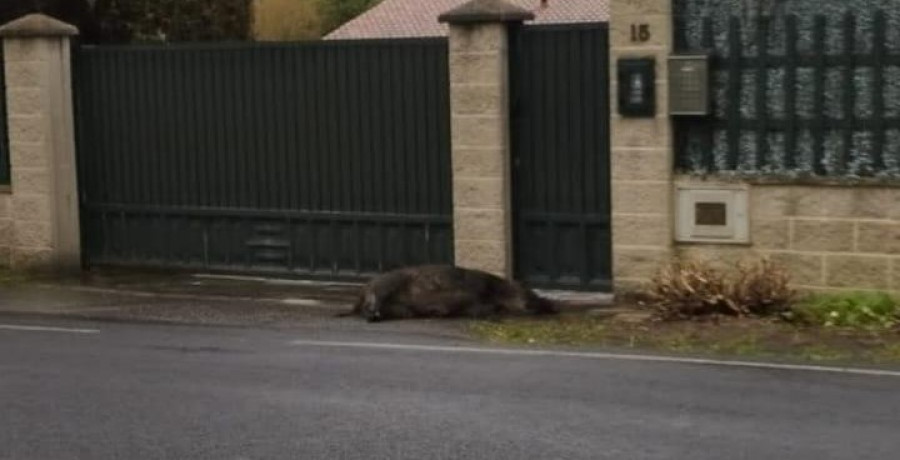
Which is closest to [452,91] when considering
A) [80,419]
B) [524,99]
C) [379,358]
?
[524,99]

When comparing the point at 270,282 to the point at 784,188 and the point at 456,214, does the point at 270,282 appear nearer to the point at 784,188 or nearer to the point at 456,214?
the point at 456,214

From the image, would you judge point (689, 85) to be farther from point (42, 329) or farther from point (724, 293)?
point (42, 329)

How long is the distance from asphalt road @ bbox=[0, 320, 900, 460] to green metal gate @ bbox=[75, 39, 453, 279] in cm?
338

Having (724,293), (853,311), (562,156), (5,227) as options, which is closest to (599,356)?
(724,293)

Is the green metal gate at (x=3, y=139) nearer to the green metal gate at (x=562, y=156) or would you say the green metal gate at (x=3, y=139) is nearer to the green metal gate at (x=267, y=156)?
the green metal gate at (x=267, y=156)

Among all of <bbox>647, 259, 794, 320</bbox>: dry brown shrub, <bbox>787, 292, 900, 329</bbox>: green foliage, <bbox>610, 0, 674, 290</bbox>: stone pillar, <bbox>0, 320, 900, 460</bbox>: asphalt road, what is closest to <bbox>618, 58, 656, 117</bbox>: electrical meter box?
<bbox>610, 0, 674, 290</bbox>: stone pillar

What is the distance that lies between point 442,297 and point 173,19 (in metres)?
12.1

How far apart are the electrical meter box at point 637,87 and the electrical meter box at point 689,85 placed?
17 cm

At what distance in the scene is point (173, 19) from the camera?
76.6 ft

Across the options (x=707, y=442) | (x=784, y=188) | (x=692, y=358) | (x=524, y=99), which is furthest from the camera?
(x=524, y=99)

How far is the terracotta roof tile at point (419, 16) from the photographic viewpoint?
40312 millimetres

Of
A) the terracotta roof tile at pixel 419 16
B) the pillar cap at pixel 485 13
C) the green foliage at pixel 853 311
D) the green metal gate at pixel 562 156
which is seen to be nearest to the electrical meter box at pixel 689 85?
the green metal gate at pixel 562 156

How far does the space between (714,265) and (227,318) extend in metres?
3.96

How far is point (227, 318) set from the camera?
42.3 ft
